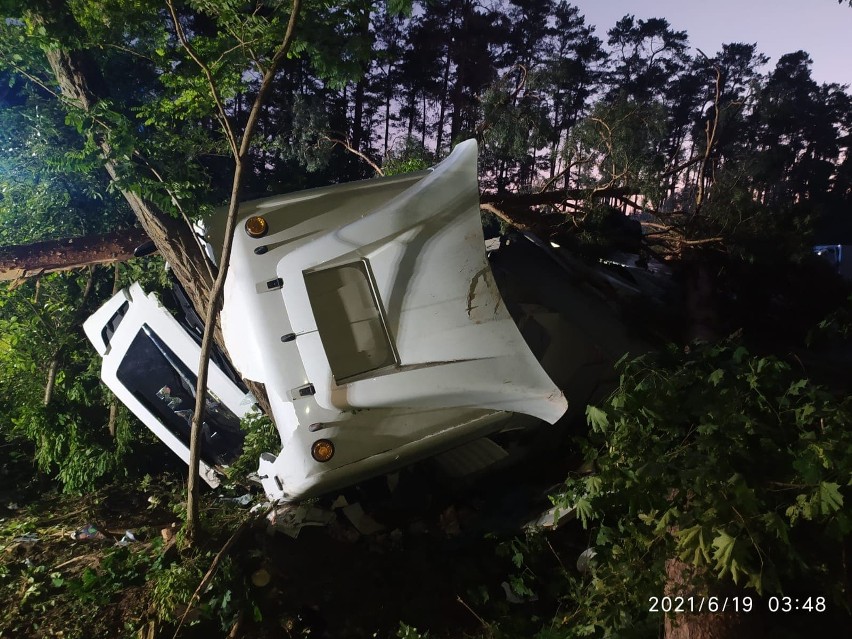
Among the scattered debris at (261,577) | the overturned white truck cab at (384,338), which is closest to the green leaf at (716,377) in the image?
the overturned white truck cab at (384,338)

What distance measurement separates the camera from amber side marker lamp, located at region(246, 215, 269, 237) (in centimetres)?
267

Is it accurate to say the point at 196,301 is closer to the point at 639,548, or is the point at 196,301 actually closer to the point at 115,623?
the point at 115,623

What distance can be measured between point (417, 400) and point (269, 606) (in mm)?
1520

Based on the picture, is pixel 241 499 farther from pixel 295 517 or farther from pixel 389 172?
pixel 389 172

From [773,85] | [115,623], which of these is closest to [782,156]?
[773,85]

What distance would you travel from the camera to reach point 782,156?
→ 422 inches

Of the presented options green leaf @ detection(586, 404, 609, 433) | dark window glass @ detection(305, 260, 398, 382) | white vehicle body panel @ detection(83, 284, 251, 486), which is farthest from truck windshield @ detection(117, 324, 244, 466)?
green leaf @ detection(586, 404, 609, 433)

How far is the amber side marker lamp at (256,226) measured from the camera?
267cm

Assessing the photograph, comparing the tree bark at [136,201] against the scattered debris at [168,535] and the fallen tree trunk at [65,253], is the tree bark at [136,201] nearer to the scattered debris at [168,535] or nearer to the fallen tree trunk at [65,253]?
the fallen tree trunk at [65,253]

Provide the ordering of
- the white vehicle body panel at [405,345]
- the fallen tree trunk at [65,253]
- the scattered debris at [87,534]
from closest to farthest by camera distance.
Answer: the white vehicle body panel at [405,345] < the scattered debris at [87,534] < the fallen tree trunk at [65,253]

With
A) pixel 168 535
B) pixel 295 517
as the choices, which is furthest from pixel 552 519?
pixel 168 535

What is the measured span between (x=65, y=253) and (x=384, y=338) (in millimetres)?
4318

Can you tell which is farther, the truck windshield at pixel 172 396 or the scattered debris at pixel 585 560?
the truck windshield at pixel 172 396

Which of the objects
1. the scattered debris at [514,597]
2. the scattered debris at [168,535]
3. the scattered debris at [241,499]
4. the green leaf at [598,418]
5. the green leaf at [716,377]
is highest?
the green leaf at [716,377]
